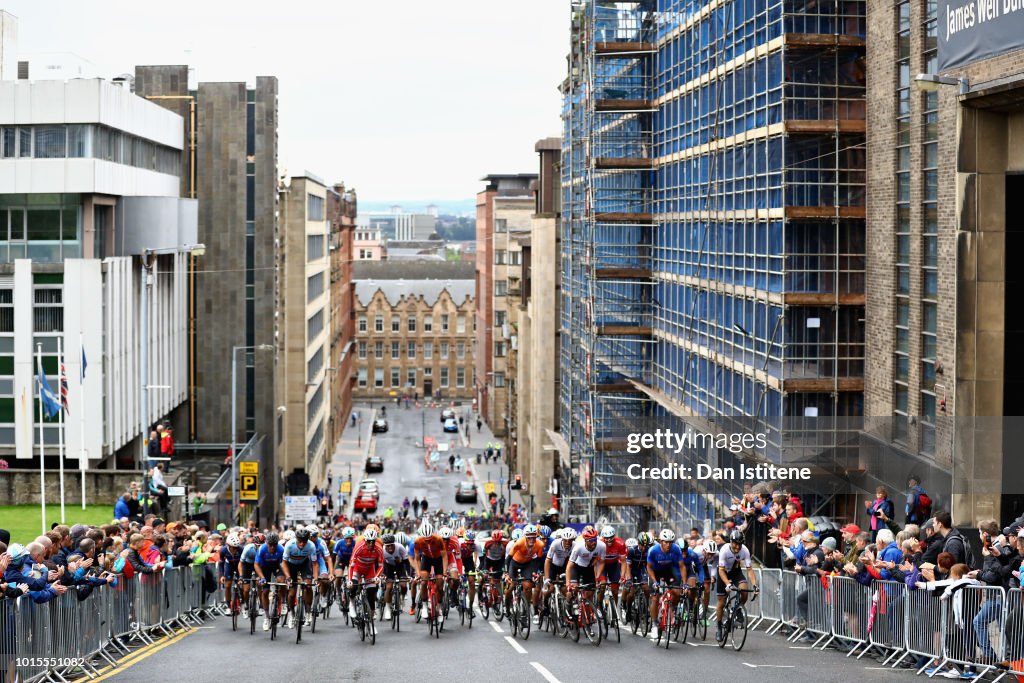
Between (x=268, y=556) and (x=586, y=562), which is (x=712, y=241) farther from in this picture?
(x=268, y=556)

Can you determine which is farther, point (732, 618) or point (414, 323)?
point (414, 323)

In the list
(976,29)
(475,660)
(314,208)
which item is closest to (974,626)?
(475,660)

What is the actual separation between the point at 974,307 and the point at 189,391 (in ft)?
159

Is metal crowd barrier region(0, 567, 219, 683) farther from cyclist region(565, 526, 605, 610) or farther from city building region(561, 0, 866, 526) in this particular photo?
city building region(561, 0, 866, 526)

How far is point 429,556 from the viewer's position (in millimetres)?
22391

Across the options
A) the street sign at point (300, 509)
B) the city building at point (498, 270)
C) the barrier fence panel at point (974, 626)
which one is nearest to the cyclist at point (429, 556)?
the barrier fence panel at point (974, 626)

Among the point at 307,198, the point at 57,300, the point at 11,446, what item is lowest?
the point at 11,446

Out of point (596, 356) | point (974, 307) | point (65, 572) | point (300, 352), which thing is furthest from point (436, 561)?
point (300, 352)

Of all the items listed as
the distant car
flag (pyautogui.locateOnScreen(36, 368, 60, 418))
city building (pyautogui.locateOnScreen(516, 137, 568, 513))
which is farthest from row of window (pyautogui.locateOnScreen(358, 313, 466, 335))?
flag (pyautogui.locateOnScreen(36, 368, 60, 418))

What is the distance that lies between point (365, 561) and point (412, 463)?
90275 mm

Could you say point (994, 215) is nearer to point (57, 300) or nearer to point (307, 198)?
point (57, 300)

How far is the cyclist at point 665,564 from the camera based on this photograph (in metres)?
21.1

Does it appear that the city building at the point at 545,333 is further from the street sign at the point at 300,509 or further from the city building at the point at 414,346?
the city building at the point at 414,346

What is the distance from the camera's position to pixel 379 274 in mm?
184000
